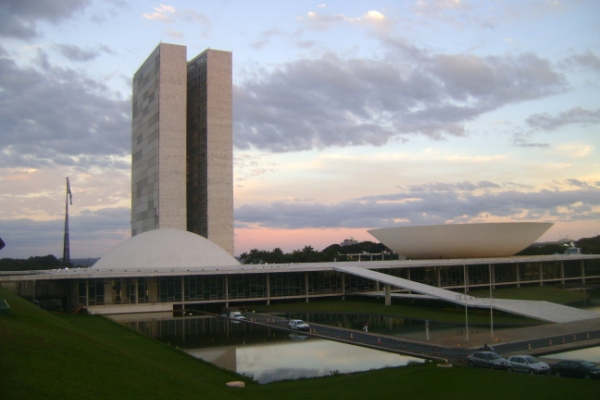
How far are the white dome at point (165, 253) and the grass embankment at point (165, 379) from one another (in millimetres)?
26069

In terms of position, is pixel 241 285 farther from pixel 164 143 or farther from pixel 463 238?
pixel 164 143

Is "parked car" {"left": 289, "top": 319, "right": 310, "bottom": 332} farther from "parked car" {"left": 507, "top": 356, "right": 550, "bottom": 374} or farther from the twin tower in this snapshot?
the twin tower

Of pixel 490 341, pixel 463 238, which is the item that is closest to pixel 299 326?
pixel 490 341

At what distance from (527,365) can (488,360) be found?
1606 mm

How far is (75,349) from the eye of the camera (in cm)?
1517

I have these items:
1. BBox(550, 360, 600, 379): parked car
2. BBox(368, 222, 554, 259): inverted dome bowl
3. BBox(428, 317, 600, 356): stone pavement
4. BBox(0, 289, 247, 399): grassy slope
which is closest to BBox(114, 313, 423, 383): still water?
BBox(0, 289, 247, 399): grassy slope

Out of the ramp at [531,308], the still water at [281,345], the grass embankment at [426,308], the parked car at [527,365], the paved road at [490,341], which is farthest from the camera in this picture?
the grass embankment at [426,308]

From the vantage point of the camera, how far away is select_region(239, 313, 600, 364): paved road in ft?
84.7

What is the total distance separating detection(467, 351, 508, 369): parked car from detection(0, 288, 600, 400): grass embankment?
1102 mm

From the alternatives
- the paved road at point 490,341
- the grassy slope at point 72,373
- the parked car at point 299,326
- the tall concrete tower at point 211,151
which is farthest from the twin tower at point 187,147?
the grassy slope at point 72,373

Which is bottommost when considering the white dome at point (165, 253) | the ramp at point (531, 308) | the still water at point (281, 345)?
the still water at point (281, 345)

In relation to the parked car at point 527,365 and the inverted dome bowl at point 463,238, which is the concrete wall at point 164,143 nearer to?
the inverted dome bowl at point 463,238

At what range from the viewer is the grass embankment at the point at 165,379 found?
11965 mm

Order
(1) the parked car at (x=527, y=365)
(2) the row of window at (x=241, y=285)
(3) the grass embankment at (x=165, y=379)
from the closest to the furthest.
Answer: (3) the grass embankment at (x=165, y=379) < (1) the parked car at (x=527, y=365) < (2) the row of window at (x=241, y=285)
